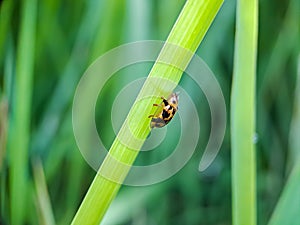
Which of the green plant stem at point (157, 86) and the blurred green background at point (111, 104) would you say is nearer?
the green plant stem at point (157, 86)

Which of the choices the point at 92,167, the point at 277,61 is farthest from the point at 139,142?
the point at 277,61

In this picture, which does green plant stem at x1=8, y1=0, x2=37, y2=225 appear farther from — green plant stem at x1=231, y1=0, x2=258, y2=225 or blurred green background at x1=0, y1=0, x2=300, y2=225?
green plant stem at x1=231, y1=0, x2=258, y2=225

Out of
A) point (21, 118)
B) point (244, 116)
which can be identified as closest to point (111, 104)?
point (21, 118)

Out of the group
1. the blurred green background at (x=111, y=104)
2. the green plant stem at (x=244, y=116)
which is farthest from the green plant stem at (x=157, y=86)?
the blurred green background at (x=111, y=104)

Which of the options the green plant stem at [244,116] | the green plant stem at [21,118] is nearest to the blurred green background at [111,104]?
the green plant stem at [21,118]

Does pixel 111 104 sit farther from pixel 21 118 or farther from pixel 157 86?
pixel 157 86

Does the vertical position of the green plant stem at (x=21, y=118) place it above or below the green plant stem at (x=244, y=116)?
above

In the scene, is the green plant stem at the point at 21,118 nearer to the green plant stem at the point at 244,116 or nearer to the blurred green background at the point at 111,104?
the blurred green background at the point at 111,104
